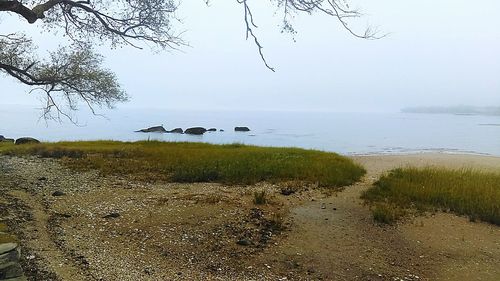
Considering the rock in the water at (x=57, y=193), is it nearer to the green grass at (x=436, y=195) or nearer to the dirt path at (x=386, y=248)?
the dirt path at (x=386, y=248)

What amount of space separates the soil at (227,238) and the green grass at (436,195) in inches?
14.4

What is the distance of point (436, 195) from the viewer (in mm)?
12344

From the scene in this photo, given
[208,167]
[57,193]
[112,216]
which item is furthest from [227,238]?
[208,167]

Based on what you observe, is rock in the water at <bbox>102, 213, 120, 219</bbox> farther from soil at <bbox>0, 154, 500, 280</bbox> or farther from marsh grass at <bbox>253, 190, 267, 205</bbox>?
marsh grass at <bbox>253, 190, 267, 205</bbox>

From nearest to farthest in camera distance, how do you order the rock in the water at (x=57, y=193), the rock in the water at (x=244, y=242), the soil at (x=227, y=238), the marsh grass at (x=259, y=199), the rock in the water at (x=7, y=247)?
1. the rock in the water at (x=7, y=247)
2. the soil at (x=227, y=238)
3. the rock in the water at (x=244, y=242)
4. the marsh grass at (x=259, y=199)
5. the rock in the water at (x=57, y=193)

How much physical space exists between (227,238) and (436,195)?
251 inches

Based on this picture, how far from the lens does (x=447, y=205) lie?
11758mm

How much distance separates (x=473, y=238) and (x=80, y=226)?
27.5ft

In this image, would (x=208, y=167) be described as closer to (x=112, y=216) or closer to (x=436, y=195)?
(x=112, y=216)

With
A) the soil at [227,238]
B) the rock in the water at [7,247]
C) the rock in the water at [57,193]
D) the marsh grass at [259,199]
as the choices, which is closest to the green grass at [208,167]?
the soil at [227,238]

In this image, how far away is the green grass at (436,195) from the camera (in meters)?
11.0

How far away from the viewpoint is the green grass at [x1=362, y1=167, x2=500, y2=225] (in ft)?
36.1

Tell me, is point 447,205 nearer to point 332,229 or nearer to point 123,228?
point 332,229

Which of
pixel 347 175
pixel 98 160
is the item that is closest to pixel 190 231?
pixel 347 175
